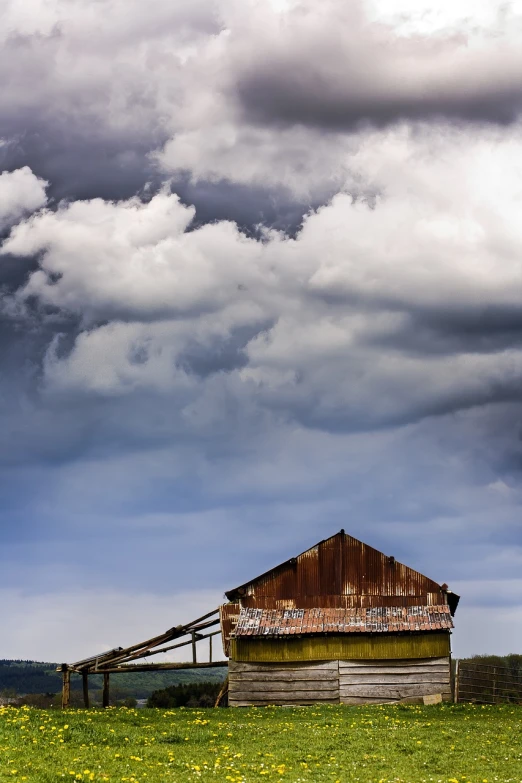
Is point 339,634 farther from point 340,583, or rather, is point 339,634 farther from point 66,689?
point 66,689

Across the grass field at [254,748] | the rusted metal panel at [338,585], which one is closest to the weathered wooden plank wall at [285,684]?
the rusted metal panel at [338,585]

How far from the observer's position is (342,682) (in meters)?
51.3

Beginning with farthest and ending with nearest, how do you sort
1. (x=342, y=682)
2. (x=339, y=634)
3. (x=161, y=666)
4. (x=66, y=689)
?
(x=161, y=666) < (x=66, y=689) < (x=339, y=634) < (x=342, y=682)

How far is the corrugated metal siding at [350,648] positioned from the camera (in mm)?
51750

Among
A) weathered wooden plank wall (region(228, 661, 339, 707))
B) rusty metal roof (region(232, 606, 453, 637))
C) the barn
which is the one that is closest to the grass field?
the barn

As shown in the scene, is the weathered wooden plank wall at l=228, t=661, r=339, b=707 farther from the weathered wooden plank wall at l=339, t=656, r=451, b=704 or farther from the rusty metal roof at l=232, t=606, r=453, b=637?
the rusty metal roof at l=232, t=606, r=453, b=637

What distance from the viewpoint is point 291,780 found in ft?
73.4

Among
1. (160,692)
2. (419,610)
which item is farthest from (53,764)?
(160,692)

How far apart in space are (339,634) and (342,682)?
286 centimetres

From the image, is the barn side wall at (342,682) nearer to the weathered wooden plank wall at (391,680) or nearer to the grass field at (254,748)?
the weathered wooden plank wall at (391,680)

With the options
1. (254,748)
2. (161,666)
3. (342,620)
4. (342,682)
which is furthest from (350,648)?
(254,748)

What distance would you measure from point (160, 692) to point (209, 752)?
161 feet

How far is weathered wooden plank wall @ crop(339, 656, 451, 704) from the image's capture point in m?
Result: 51.0

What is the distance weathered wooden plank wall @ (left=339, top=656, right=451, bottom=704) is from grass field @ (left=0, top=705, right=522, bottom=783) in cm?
1146
